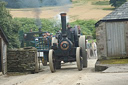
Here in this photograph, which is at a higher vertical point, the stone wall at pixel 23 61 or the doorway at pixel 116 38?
the doorway at pixel 116 38

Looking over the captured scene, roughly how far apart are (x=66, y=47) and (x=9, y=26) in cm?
990

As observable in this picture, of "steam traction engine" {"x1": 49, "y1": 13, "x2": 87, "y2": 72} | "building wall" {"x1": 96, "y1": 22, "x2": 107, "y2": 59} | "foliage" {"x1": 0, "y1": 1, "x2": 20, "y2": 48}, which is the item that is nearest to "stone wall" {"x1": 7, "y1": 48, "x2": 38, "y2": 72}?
"steam traction engine" {"x1": 49, "y1": 13, "x2": 87, "y2": 72}

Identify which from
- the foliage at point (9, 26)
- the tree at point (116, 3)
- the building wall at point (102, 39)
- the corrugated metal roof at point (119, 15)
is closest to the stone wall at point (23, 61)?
the building wall at point (102, 39)

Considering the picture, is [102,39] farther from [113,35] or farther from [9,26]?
[9,26]

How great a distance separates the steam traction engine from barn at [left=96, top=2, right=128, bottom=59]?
45.3 inches

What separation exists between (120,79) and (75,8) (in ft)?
191

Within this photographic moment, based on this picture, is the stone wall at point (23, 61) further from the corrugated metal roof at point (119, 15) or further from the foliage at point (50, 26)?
the foliage at point (50, 26)

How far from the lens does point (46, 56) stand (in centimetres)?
2230

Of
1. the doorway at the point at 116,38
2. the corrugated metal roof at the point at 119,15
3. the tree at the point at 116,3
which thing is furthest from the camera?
the tree at the point at 116,3

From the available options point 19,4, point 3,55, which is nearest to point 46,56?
point 3,55

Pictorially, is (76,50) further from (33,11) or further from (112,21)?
(33,11)

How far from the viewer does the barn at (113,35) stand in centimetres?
1825

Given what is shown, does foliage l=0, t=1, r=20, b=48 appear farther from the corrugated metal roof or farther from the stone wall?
the corrugated metal roof

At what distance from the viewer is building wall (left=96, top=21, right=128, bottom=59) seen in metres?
18.3
